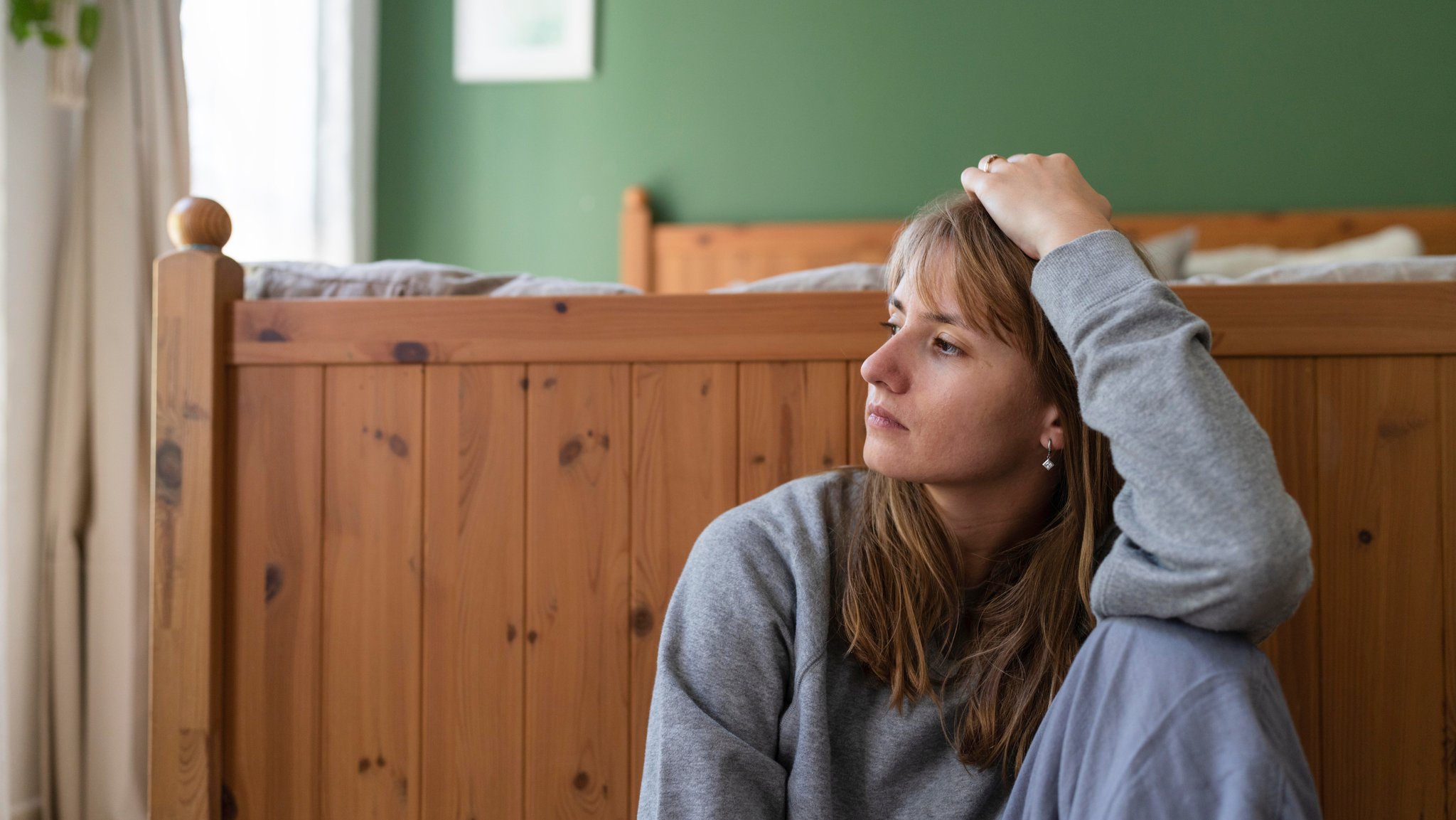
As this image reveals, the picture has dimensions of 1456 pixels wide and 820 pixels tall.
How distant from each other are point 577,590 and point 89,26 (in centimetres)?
144

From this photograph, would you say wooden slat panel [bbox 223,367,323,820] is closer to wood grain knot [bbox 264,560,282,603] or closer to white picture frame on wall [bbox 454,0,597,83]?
wood grain knot [bbox 264,560,282,603]

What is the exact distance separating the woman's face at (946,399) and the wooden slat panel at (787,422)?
6.7 inches

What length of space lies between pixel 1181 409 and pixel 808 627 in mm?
364

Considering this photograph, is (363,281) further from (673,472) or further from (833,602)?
(833,602)

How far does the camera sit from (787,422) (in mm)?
1123

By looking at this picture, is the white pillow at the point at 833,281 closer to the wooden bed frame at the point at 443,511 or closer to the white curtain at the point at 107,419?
the wooden bed frame at the point at 443,511

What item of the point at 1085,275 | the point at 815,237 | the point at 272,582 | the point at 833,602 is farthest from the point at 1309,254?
the point at 272,582

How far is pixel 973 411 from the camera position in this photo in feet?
3.05

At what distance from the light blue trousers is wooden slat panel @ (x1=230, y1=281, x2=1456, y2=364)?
16.9 inches

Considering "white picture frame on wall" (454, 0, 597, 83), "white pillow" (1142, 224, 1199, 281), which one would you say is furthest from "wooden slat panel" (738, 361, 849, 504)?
"white picture frame on wall" (454, 0, 597, 83)

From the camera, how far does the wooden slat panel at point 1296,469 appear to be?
1040 mm

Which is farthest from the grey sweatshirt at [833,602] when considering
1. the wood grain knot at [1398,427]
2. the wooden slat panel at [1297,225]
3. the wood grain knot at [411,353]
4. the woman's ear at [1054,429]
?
the wooden slat panel at [1297,225]

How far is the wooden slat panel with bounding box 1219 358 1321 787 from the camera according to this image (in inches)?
40.9

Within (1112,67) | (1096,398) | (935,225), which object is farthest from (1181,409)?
(1112,67)
